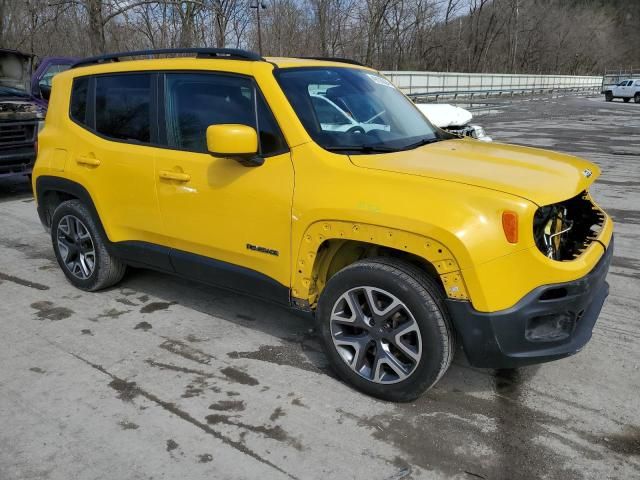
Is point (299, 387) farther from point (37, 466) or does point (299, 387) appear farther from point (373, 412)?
point (37, 466)

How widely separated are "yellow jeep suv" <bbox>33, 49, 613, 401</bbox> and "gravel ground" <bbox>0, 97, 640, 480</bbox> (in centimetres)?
32

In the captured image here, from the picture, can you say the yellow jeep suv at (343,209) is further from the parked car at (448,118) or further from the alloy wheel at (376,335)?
the parked car at (448,118)

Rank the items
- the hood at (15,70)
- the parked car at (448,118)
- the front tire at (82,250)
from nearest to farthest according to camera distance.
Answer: the front tire at (82,250)
the parked car at (448,118)
the hood at (15,70)

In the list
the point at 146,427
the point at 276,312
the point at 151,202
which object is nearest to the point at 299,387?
the point at 146,427

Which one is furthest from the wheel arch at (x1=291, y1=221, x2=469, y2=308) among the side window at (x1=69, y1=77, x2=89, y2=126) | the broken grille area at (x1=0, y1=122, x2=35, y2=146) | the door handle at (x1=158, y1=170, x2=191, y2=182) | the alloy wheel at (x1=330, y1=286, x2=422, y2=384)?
the broken grille area at (x1=0, y1=122, x2=35, y2=146)

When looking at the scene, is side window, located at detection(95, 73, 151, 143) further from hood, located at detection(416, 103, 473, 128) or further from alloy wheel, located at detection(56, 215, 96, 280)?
hood, located at detection(416, 103, 473, 128)

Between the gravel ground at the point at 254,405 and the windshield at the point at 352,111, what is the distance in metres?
1.41

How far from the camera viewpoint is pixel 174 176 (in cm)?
376

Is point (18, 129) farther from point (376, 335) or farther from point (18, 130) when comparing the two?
point (376, 335)

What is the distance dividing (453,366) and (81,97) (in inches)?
138

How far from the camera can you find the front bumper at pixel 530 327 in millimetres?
2715

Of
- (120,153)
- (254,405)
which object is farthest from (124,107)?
(254,405)

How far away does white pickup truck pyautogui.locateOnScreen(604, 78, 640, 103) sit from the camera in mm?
39906

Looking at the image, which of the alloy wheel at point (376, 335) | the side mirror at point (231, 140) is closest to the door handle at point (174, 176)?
the side mirror at point (231, 140)
